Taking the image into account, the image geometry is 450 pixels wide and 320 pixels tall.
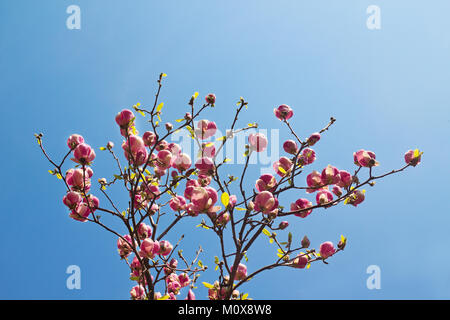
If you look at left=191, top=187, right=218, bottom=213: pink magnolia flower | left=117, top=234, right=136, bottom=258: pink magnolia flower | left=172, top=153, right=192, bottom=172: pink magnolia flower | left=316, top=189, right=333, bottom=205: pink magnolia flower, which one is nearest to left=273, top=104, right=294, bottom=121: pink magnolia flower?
left=316, top=189, right=333, bottom=205: pink magnolia flower

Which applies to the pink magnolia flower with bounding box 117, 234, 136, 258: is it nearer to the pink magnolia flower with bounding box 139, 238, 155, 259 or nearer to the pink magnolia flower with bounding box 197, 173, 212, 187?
the pink magnolia flower with bounding box 139, 238, 155, 259

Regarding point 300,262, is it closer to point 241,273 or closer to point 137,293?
point 241,273

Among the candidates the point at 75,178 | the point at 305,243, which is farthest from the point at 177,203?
the point at 305,243

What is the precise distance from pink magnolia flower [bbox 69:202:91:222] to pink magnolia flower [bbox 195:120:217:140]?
Answer: 0.74 metres

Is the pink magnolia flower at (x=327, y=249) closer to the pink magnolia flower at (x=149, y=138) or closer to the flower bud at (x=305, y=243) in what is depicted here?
the flower bud at (x=305, y=243)

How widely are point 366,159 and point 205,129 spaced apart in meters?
0.93

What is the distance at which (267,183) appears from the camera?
170 cm

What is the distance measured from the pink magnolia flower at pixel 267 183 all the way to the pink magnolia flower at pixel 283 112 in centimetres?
39

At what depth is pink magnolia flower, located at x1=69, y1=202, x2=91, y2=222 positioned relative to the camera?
1623mm

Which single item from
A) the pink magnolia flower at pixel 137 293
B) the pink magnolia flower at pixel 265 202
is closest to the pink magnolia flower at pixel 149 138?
the pink magnolia flower at pixel 265 202

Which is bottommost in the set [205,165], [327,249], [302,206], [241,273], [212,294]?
[212,294]
